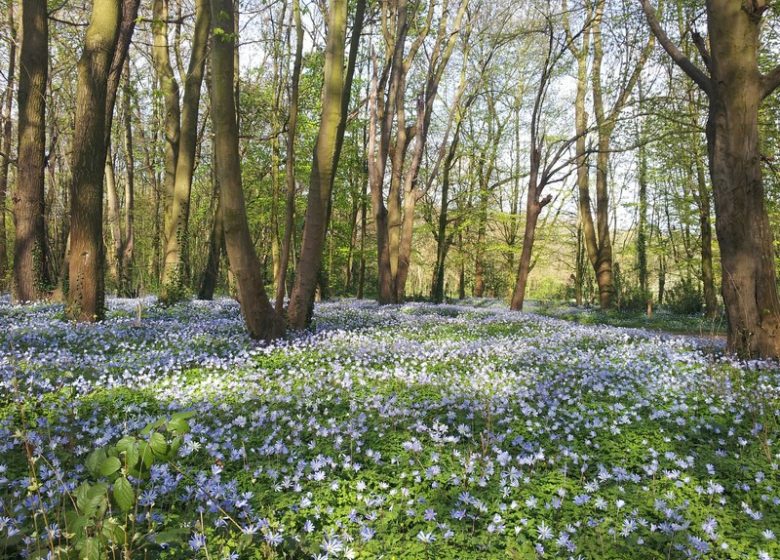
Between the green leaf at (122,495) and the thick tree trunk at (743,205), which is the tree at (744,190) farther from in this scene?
the green leaf at (122,495)

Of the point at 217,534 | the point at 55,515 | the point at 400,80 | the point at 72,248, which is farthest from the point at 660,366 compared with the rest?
the point at 400,80

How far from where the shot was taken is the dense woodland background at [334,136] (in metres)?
9.40

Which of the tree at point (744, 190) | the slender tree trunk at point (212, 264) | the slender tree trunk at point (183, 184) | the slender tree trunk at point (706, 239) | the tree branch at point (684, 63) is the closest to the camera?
the tree at point (744, 190)

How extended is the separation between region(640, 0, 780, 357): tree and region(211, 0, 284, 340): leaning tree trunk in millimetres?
8316

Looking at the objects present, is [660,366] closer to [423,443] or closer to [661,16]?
[423,443]

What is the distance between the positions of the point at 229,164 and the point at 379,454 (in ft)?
20.6

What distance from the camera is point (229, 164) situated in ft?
27.2

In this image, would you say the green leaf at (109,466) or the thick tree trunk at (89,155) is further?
the thick tree trunk at (89,155)

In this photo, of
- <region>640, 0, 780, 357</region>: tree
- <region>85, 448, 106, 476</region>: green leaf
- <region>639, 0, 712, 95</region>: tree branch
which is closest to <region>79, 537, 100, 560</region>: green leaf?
<region>85, 448, 106, 476</region>: green leaf

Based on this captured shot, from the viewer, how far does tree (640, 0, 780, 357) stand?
309 inches

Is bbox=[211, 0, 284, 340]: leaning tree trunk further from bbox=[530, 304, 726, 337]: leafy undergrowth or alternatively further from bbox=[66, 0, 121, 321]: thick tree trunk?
bbox=[530, 304, 726, 337]: leafy undergrowth

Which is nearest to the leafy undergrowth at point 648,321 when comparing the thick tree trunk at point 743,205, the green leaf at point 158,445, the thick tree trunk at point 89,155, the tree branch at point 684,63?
the thick tree trunk at point 743,205

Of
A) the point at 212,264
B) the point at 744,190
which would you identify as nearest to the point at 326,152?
the point at 744,190

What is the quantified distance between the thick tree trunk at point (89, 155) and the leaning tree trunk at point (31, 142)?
4058 mm
